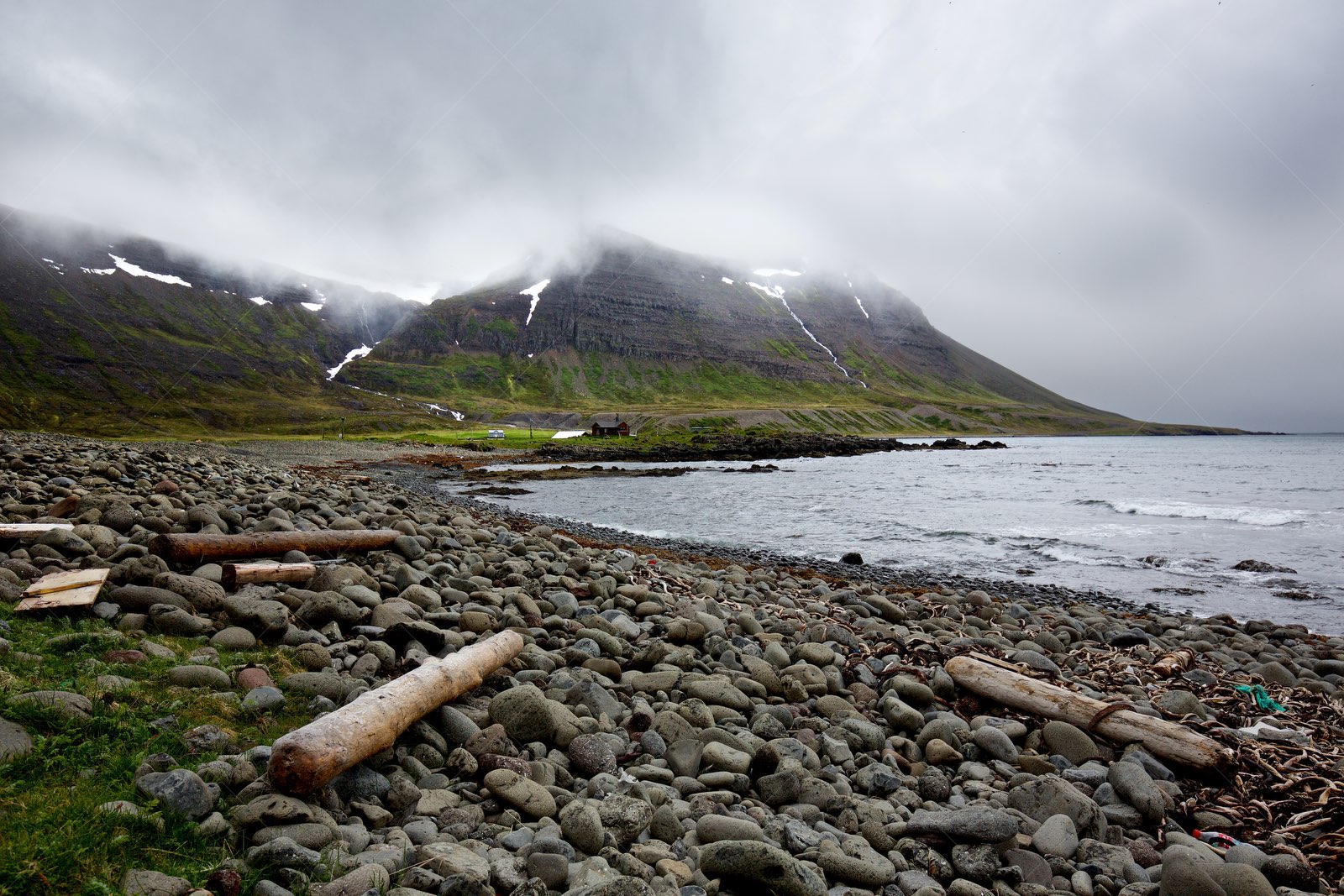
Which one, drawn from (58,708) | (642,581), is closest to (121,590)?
(58,708)

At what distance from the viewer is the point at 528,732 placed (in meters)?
6.37

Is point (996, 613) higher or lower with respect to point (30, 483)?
lower

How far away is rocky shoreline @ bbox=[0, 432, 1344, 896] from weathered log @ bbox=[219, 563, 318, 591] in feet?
1.43

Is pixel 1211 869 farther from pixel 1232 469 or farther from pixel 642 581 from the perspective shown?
pixel 1232 469

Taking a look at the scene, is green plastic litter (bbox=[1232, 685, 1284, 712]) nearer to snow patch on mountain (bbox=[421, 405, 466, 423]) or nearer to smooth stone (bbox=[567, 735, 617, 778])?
smooth stone (bbox=[567, 735, 617, 778])

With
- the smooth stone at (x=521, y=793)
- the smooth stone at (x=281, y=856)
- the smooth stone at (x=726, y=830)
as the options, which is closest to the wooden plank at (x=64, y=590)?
the smooth stone at (x=281, y=856)

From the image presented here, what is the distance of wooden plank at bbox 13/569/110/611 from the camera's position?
6895 millimetres

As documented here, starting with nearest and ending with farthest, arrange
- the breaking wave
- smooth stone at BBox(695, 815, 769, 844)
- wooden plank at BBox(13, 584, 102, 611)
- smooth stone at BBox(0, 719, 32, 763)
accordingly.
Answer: smooth stone at BBox(0, 719, 32, 763)
smooth stone at BBox(695, 815, 769, 844)
wooden plank at BBox(13, 584, 102, 611)
the breaking wave

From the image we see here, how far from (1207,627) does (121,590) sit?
20.5 m

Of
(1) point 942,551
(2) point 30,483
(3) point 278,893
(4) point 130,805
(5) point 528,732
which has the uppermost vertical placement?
(2) point 30,483

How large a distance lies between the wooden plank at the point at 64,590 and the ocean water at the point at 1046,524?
Result: 22.2 metres

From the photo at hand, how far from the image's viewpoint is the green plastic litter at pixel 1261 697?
8977 millimetres

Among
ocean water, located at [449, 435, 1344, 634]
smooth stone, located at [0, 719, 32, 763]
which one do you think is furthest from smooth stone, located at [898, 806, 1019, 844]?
ocean water, located at [449, 435, 1344, 634]

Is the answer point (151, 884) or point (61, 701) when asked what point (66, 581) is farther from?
point (151, 884)
